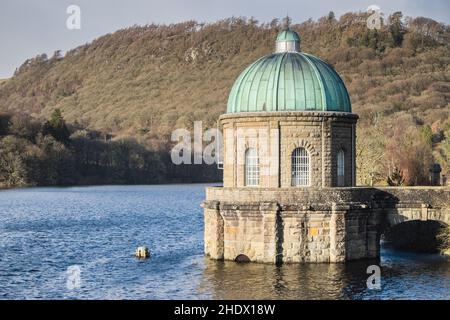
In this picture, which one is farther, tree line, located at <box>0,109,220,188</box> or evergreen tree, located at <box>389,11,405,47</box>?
evergreen tree, located at <box>389,11,405,47</box>

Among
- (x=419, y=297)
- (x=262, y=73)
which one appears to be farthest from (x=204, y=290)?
(x=262, y=73)

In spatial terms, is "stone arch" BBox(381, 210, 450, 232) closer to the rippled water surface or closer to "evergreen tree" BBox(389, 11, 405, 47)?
the rippled water surface

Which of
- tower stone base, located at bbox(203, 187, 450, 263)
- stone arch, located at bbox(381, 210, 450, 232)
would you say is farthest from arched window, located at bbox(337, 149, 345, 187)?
stone arch, located at bbox(381, 210, 450, 232)

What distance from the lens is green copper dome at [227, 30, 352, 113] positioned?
42.9 meters

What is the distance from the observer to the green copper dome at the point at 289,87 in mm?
42875

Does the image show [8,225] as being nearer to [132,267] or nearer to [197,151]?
[132,267]

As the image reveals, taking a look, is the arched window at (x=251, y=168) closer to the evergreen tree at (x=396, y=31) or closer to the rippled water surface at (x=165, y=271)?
the rippled water surface at (x=165, y=271)

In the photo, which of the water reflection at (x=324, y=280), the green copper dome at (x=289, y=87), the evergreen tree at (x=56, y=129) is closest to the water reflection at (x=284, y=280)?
the water reflection at (x=324, y=280)

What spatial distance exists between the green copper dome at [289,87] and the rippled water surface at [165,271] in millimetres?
8936

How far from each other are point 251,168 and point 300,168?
280 cm

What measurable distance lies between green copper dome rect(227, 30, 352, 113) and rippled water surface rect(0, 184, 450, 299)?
8936 millimetres

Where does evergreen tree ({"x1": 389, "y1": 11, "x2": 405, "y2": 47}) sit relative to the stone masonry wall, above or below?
above

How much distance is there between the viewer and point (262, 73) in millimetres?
43906

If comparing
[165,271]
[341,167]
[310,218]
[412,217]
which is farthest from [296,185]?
[165,271]
